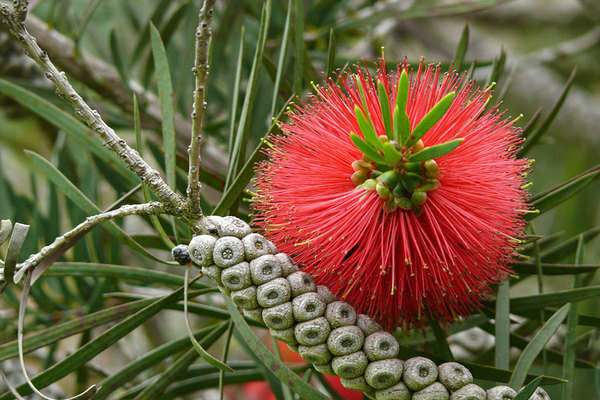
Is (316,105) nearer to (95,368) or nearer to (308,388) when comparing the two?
(308,388)

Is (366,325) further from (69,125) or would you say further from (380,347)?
(69,125)

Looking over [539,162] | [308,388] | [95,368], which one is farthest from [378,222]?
[539,162]

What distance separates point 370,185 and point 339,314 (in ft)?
0.41

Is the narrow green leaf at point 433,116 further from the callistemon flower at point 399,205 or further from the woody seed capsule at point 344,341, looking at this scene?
the woody seed capsule at point 344,341

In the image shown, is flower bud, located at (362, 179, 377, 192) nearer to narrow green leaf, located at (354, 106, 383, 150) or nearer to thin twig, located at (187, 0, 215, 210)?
narrow green leaf, located at (354, 106, 383, 150)

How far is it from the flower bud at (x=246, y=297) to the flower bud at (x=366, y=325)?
9 centimetres

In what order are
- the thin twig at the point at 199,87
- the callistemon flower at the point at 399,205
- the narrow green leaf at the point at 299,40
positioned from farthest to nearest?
the narrow green leaf at the point at 299,40, the callistemon flower at the point at 399,205, the thin twig at the point at 199,87

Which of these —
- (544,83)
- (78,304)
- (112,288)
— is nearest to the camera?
(112,288)

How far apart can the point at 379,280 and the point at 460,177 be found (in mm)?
123

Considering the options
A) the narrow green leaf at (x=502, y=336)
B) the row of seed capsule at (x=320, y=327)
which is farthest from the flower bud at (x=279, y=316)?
the narrow green leaf at (x=502, y=336)

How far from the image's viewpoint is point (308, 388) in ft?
1.62

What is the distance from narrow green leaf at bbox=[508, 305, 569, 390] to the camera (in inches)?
20.3

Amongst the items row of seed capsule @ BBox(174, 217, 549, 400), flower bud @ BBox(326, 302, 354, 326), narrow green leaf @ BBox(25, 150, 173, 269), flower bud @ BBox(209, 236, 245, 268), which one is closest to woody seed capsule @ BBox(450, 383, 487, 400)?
row of seed capsule @ BBox(174, 217, 549, 400)

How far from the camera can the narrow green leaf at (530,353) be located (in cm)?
51
